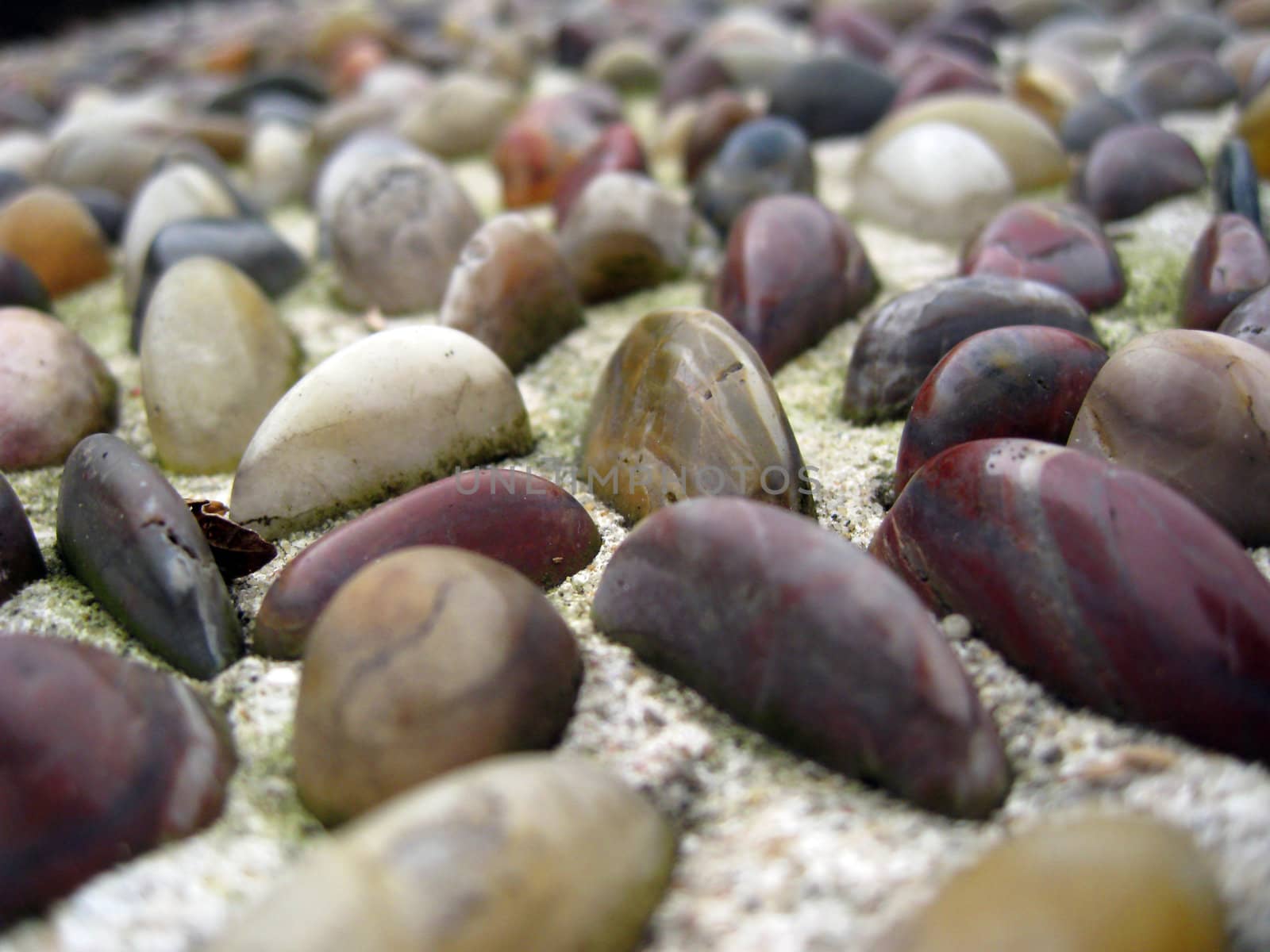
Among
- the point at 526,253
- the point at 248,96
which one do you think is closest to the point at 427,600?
the point at 526,253

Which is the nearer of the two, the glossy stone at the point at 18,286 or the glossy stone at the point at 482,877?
the glossy stone at the point at 482,877

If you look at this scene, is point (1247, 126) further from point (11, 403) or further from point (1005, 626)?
point (11, 403)

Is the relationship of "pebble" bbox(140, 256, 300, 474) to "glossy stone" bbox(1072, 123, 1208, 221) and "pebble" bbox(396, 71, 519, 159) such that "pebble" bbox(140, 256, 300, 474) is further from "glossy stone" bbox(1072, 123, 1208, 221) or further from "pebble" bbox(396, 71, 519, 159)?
"glossy stone" bbox(1072, 123, 1208, 221)

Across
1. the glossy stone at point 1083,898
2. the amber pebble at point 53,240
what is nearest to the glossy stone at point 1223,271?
the glossy stone at point 1083,898

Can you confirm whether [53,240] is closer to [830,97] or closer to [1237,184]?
[830,97]

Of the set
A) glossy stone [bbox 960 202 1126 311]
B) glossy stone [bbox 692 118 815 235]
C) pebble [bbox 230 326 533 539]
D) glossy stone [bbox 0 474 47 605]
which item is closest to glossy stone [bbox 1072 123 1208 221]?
glossy stone [bbox 960 202 1126 311]

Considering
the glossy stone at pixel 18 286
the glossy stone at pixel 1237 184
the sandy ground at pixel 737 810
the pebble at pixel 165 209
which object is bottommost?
the sandy ground at pixel 737 810

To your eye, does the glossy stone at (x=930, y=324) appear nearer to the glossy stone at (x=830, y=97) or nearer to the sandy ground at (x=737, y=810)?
the sandy ground at (x=737, y=810)
